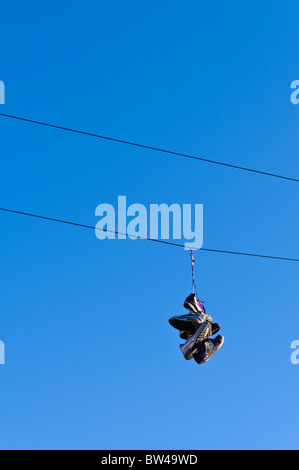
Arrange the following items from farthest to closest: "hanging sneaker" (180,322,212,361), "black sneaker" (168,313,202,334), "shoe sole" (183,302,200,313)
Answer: "shoe sole" (183,302,200,313) → "black sneaker" (168,313,202,334) → "hanging sneaker" (180,322,212,361)

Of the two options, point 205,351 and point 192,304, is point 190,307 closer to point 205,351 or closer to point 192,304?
point 192,304

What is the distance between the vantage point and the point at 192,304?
18.8 meters

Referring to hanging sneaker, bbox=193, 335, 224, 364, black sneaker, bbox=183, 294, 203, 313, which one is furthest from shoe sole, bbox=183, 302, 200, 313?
hanging sneaker, bbox=193, 335, 224, 364

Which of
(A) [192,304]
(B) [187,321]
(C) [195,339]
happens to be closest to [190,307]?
(A) [192,304]

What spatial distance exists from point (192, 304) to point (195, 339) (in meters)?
0.65

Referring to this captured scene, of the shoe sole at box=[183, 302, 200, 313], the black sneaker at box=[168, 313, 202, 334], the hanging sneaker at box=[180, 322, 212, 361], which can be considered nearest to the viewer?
the hanging sneaker at box=[180, 322, 212, 361]

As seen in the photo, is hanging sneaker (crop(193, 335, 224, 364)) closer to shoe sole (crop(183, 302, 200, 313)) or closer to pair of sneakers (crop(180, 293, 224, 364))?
pair of sneakers (crop(180, 293, 224, 364))

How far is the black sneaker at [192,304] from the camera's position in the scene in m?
18.7

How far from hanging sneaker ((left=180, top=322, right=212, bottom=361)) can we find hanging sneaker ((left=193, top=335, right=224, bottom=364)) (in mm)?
64

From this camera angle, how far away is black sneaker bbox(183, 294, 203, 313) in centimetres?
1872

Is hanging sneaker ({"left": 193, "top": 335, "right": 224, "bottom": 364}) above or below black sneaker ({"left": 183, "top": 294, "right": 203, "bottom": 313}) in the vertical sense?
below
